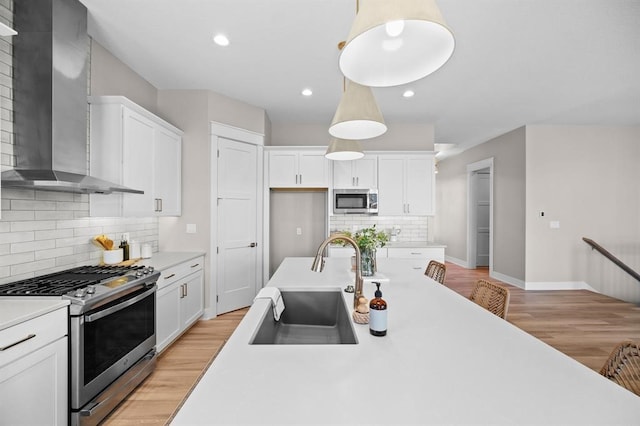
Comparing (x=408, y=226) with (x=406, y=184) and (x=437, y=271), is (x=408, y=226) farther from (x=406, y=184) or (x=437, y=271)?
(x=437, y=271)

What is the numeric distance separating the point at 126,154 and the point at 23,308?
148 cm

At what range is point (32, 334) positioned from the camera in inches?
56.6

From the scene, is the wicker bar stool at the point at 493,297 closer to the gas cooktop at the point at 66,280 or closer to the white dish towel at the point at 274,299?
the white dish towel at the point at 274,299

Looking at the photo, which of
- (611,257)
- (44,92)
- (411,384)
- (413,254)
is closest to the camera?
(411,384)

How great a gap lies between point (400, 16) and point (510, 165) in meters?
5.81

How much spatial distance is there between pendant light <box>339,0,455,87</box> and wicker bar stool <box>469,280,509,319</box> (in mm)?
1306

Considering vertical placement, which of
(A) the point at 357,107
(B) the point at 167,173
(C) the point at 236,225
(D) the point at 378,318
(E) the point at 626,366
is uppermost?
(A) the point at 357,107

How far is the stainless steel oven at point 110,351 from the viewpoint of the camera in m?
1.67

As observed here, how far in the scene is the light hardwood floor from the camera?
2084 millimetres

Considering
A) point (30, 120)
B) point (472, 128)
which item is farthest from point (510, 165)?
point (30, 120)

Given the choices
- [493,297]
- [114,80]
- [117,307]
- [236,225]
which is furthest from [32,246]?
[493,297]

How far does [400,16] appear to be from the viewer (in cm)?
77

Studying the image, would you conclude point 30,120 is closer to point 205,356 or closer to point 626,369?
point 205,356

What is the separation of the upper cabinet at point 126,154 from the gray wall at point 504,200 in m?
5.70
